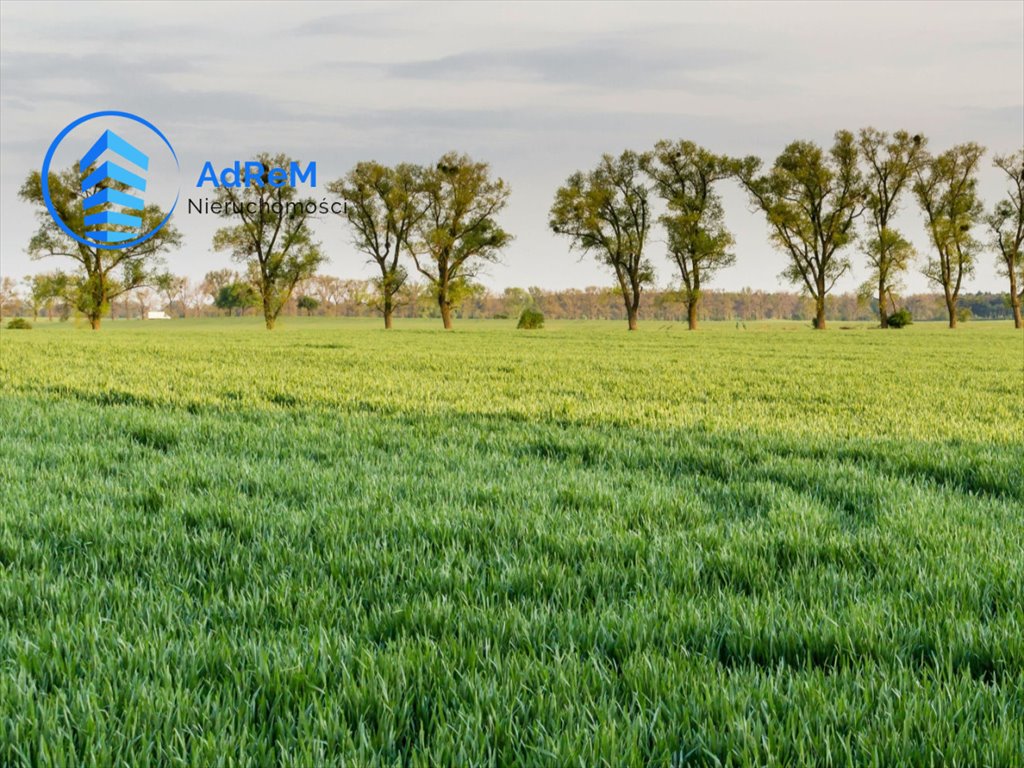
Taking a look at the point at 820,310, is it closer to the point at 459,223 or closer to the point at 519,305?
the point at 459,223

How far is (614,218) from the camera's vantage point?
65750mm

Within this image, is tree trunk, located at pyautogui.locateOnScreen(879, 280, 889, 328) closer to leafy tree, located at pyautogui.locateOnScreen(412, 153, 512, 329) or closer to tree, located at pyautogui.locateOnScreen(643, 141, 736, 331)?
tree, located at pyautogui.locateOnScreen(643, 141, 736, 331)

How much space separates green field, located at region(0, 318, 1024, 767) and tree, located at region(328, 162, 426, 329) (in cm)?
6167

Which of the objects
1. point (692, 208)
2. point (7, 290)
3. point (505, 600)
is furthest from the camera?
point (7, 290)

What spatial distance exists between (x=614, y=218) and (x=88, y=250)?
51.5m

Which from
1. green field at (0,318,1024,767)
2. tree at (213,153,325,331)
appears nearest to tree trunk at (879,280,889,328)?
tree at (213,153,325,331)

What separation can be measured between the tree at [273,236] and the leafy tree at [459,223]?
1116 cm

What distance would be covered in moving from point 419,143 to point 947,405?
66796 mm

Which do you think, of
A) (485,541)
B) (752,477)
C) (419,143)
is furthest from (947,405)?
(419,143)

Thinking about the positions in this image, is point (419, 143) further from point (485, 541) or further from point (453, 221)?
point (485, 541)

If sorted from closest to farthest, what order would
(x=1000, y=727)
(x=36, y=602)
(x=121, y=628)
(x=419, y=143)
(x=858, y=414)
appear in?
(x=1000, y=727) → (x=121, y=628) → (x=36, y=602) → (x=858, y=414) → (x=419, y=143)

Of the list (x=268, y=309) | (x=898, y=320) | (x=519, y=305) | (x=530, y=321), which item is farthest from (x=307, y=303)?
(x=898, y=320)

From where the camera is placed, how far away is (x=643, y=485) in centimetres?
550

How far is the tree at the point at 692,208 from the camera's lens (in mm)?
63000
